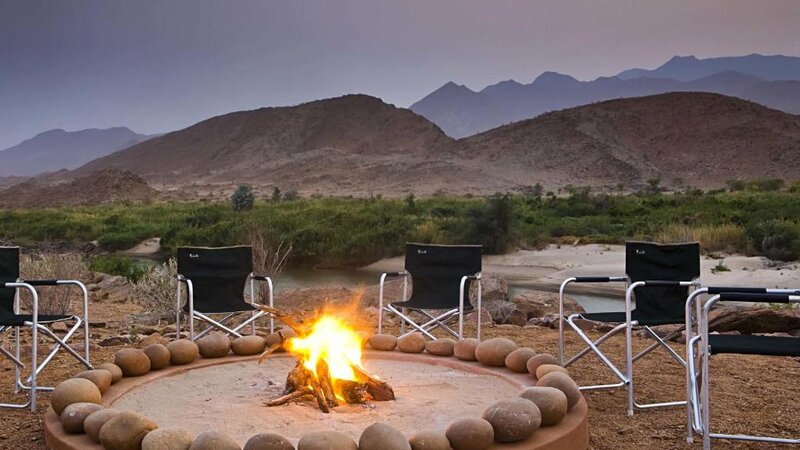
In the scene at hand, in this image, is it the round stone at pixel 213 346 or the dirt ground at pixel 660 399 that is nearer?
the dirt ground at pixel 660 399

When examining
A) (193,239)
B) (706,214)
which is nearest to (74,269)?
(193,239)

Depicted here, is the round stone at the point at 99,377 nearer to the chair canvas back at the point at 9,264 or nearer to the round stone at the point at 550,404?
the chair canvas back at the point at 9,264

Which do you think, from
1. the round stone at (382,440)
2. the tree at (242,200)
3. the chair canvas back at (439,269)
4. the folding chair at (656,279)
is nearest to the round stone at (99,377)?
the round stone at (382,440)

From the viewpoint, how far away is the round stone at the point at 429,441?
289 cm

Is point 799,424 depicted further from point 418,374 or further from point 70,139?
point 70,139

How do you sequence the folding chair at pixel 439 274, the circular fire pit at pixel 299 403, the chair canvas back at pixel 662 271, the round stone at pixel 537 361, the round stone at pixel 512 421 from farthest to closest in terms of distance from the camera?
the folding chair at pixel 439 274 < the chair canvas back at pixel 662 271 < the round stone at pixel 537 361 < the circular fire pit at pixel 299 403 < the round stone at pixel 512 421

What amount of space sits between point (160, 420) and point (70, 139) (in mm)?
210362

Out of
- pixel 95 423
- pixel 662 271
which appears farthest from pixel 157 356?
pixel 662 271

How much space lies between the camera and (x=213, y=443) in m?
2.79

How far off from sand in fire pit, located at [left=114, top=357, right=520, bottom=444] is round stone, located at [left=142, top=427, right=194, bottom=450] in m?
0.32

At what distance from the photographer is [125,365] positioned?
13.4 feet

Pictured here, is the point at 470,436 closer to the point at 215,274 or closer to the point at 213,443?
the point at 213,443

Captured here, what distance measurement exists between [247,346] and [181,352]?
15.8 inches

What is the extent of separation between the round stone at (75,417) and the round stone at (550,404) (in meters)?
1.65
